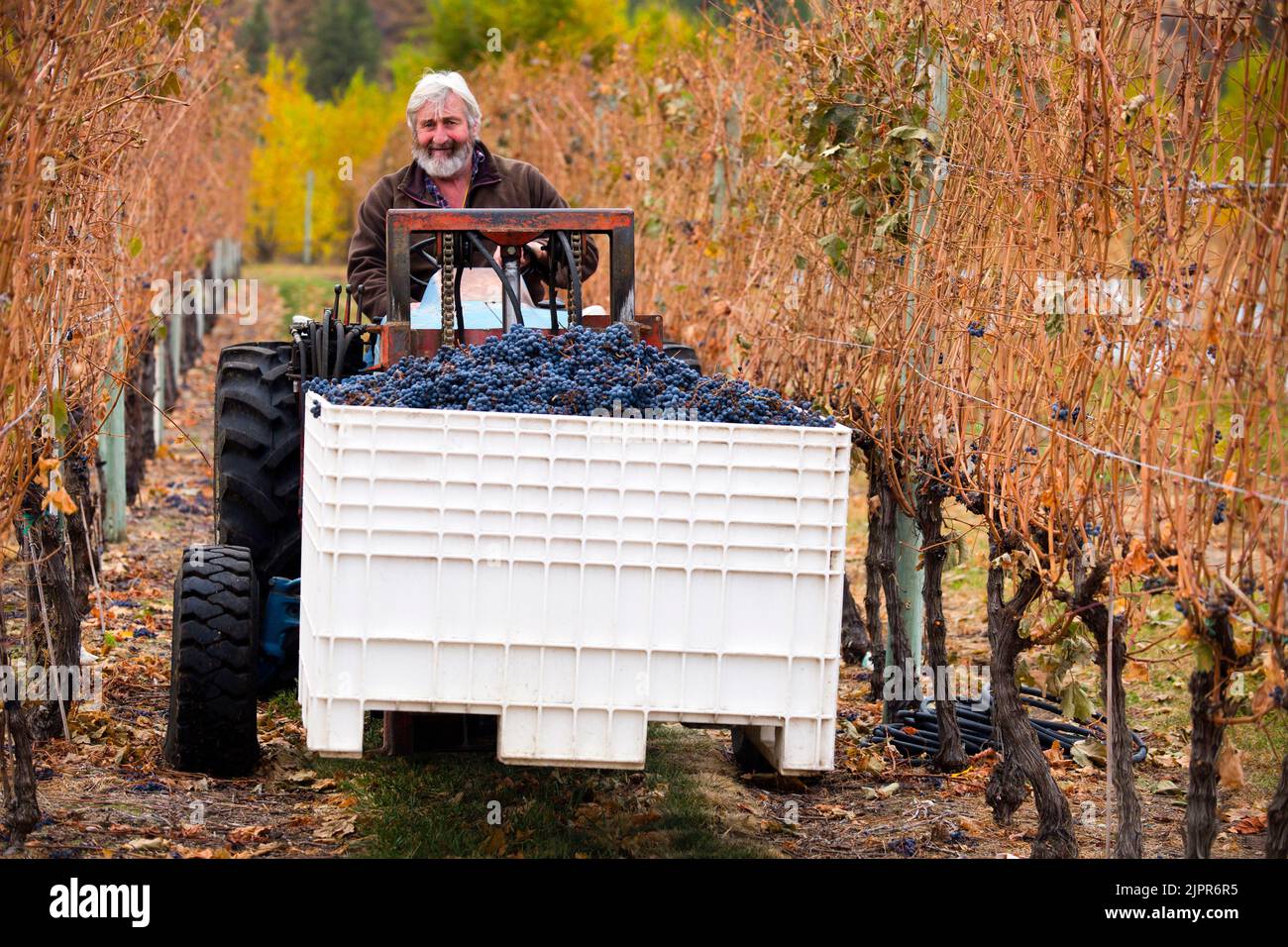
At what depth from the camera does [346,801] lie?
559 cm

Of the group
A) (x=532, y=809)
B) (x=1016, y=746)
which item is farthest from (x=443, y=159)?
(x=1016, y=746)

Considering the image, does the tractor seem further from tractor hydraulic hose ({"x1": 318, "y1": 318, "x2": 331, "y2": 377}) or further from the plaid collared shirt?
the plaid collared shirt

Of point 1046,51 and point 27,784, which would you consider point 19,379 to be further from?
point 1046,51

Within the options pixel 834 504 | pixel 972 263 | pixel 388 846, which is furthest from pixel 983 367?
pixel 388 846

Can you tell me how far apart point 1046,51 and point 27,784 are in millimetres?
3677

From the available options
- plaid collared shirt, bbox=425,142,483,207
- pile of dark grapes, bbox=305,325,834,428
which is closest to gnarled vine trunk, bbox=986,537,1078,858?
pile of dark grapes, bbox=305,325,834,428

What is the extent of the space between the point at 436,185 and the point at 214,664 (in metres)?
2.68

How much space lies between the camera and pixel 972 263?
5.50 meters

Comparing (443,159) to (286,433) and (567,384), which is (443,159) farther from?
(567,384)

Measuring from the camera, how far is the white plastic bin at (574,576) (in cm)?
399

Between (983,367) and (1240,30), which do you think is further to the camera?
(983,367)

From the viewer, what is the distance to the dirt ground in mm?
5004

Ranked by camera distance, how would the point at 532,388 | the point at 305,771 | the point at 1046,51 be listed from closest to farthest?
the point at 532,388
the point at 1046,51
the point at 305,771

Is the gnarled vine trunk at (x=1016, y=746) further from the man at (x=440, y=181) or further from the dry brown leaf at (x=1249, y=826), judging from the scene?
the man at (x=440, y=181)
